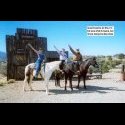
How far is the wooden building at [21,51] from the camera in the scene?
6840mm

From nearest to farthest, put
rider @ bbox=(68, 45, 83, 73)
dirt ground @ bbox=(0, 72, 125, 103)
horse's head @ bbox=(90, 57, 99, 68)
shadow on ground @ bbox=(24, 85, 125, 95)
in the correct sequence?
dirt ground @ bbox=(0, 72, 125, 103), rider @ bbox=(68, 45, 83, 73), shadow on ground @ bbox=(24, 85, 125, 95), horse's head @ bbox=(90, 57, 99, 68)

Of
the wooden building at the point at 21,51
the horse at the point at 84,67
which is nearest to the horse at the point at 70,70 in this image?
the horse at the point at 84,67

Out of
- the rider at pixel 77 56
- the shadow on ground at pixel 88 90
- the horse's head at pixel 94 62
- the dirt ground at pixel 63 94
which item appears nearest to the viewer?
the dirt ground at pixel 63 94

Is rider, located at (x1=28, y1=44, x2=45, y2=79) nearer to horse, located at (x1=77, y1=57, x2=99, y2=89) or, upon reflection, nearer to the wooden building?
the wooden building

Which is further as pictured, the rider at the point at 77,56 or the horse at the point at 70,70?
the horse at the point at 70,70

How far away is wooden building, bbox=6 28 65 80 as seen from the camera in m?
6.84

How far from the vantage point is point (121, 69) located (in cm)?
709

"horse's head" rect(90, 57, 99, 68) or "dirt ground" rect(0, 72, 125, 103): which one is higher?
"horse's head" rect(90, 57, 99, 68)

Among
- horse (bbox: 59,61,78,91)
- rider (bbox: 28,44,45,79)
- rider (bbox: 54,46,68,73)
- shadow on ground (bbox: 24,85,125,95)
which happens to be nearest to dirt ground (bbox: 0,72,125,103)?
shadow on ground (bbox: 24,85,125,95)

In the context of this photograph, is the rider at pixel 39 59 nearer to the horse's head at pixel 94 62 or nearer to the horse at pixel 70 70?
the horse at pixel 70 70
